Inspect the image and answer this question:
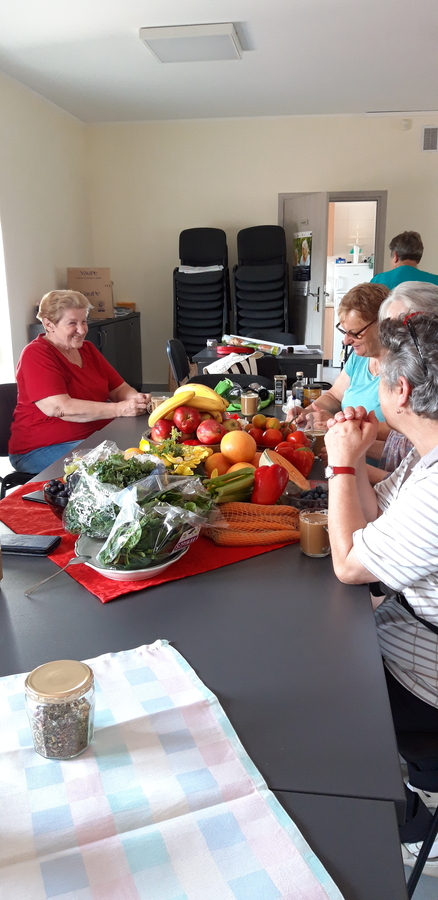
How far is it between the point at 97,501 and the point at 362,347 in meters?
1.63

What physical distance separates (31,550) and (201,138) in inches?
271

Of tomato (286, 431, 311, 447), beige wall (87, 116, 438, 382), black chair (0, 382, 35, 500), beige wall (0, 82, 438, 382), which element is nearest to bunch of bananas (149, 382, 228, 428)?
tomato (286, 431, 311, 447)

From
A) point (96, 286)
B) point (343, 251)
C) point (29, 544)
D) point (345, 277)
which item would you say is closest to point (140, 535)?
point (29, 544)

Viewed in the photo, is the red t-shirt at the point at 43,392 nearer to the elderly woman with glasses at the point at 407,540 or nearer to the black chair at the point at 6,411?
the black chair at the point at 6,411

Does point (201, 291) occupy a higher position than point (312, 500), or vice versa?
point (201, 291)

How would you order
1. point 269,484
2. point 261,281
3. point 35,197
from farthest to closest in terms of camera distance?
point 261,281 → point 35,197 → point 269,484

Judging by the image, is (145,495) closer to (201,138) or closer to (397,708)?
(397,708)

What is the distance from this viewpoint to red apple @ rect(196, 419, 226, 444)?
212cm

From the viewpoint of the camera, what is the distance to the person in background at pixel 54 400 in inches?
124

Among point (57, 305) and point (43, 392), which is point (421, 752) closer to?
point (43, 392)

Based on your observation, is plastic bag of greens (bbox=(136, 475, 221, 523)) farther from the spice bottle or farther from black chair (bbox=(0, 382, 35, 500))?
→ black chair (bbox=(0, 382, 35, 500))

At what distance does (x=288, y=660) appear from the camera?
1116 millimetres

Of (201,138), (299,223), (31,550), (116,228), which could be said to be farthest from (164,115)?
(31,550)

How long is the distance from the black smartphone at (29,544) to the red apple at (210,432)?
678mm
